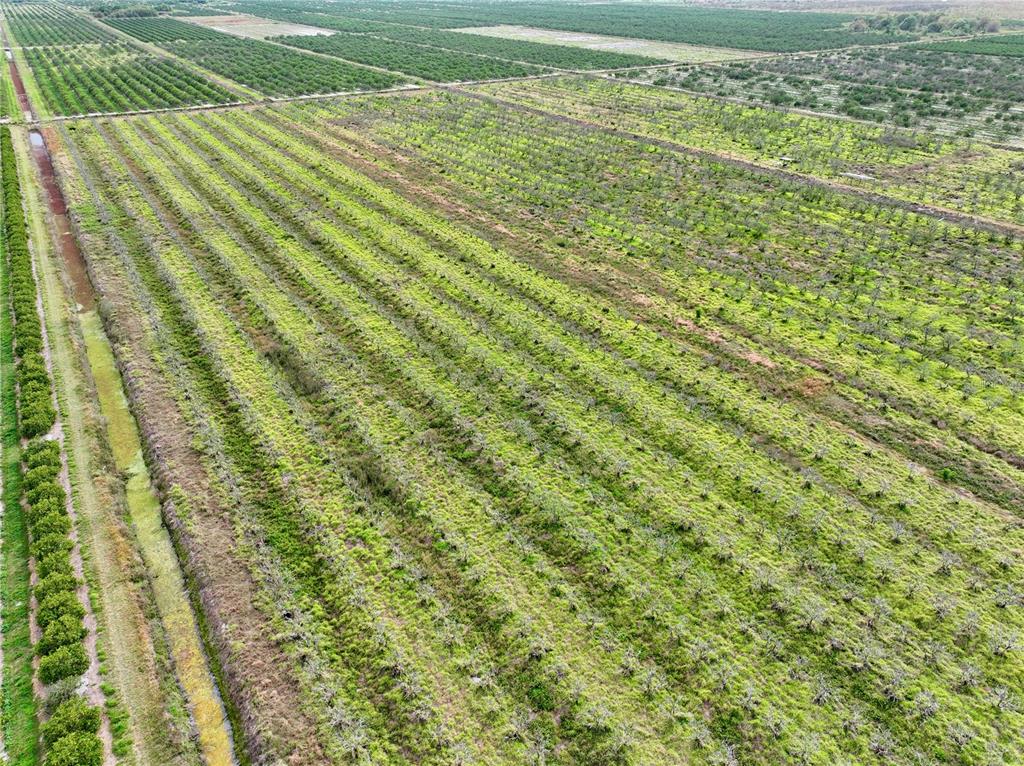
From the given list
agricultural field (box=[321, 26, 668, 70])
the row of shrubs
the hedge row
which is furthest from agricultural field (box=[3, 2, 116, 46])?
the row of shrubs

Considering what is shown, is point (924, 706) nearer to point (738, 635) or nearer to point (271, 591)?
point (738, 635)

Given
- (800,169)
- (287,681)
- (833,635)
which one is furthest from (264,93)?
(833,635)

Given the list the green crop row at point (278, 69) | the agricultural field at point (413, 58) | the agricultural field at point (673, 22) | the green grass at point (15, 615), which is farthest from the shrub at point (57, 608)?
the agricultural field at point (673, 22)

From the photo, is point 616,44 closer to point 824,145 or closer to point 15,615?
point 824,145

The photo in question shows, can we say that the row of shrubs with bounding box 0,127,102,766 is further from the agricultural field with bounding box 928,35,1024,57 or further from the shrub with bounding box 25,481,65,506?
the agricultural field with bounding box 928,35,1024,57

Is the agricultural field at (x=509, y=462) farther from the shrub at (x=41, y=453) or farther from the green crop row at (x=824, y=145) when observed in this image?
the green crop row at (x=824, y=145)
